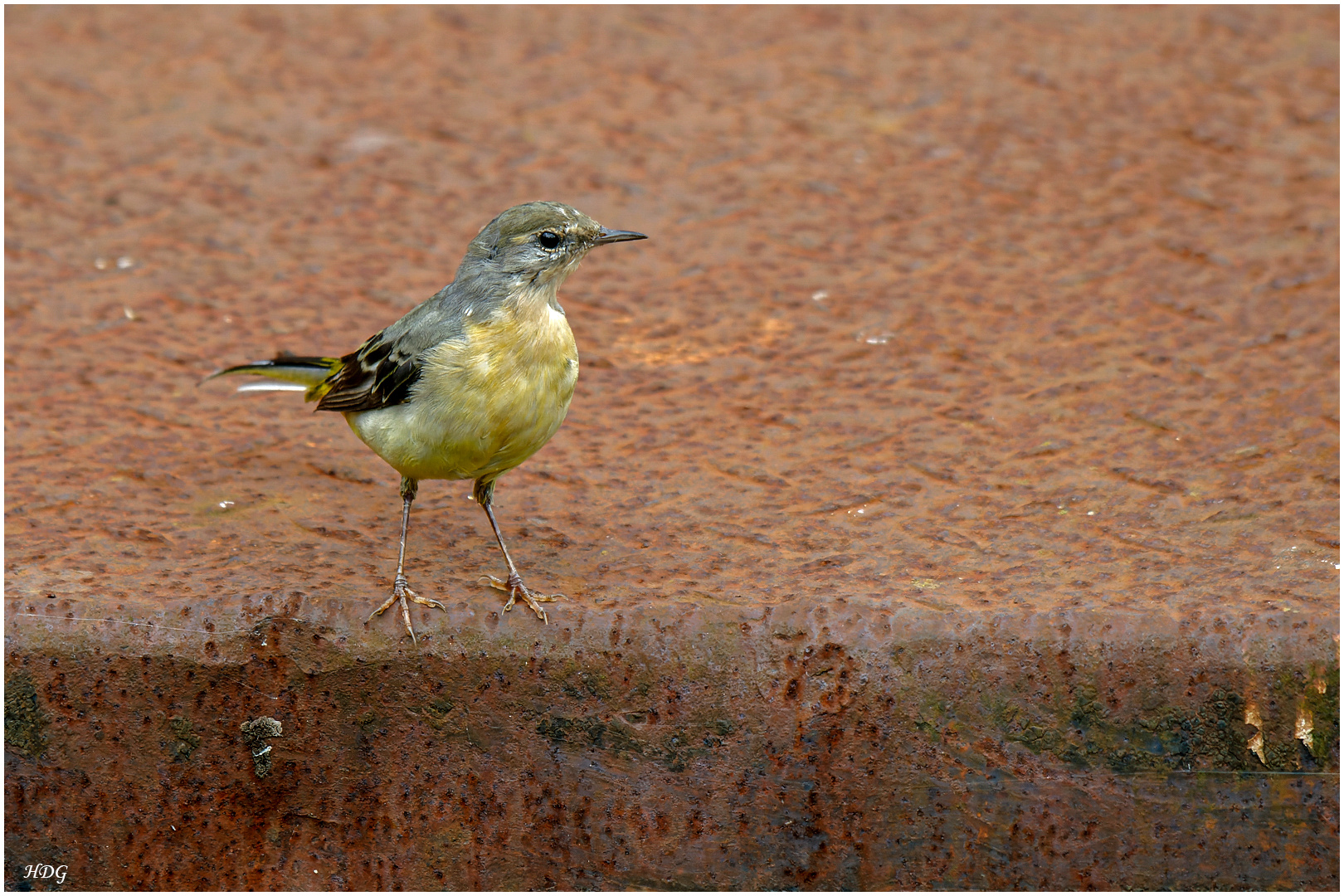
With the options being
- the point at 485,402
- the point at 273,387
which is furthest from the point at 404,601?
the point at 273,387

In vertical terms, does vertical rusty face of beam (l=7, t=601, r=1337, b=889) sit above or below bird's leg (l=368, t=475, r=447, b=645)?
below

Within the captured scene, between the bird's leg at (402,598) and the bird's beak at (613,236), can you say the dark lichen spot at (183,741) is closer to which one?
the bird's leg at (402,598)

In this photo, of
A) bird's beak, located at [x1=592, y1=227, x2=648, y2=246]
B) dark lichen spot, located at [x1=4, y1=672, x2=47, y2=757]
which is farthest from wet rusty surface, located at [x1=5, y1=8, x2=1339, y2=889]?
bird's beak, located at [x1=592, y1=227, x2=648, y2=246]

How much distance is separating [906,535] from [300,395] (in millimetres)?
1956

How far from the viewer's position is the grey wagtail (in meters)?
3.37

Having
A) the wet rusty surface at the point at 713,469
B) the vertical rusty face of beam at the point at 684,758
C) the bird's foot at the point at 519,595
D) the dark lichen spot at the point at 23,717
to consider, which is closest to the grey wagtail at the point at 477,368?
the wet rusty surface at the point at 713,469

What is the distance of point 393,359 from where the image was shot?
11.9 feet

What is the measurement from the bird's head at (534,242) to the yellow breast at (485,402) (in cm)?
13

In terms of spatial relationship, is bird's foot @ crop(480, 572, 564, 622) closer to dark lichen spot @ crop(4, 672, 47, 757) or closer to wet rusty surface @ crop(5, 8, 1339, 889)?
wet rusty surface @ crop(5, 8, 1339, 889)

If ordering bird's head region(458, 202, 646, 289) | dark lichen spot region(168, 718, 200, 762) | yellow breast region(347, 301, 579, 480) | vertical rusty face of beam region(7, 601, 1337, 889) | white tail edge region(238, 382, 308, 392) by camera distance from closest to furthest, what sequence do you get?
vertical rusty face of beam region(7, 601, 1337, 889), dark lichen spot region(168, 718, 200, 762), yellow breast region(347, 301, 579, 480), bird's head region(458, 202, 646, 289), white tail edge region(238, 382, 308, 392)

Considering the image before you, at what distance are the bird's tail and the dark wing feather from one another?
0.03 meters

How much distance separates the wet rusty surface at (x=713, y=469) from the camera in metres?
2.43

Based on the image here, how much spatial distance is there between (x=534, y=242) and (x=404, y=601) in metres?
1.38

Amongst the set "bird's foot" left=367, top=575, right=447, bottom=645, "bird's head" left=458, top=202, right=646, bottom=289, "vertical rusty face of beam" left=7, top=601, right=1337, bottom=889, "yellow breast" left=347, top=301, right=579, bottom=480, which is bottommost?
"vertical rusty face of beam" left=7, top=601, right=1337, bottom=889
